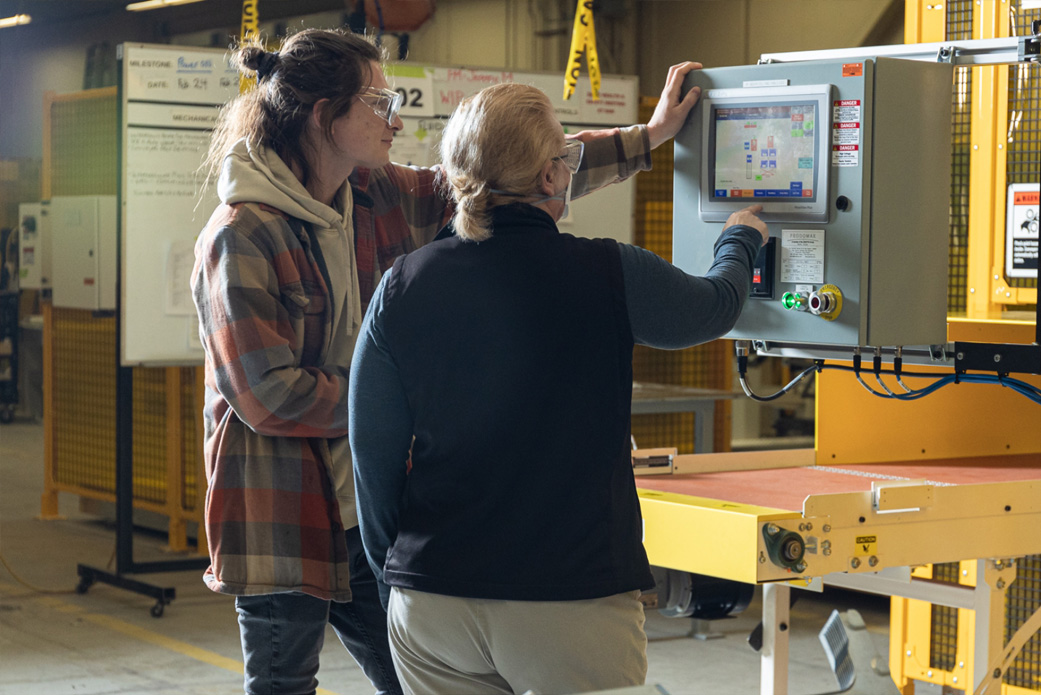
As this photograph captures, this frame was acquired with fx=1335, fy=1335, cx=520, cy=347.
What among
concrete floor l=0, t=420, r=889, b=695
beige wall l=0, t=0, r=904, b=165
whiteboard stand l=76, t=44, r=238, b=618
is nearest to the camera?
concrete floor l=0, t=420, r=889, b=695

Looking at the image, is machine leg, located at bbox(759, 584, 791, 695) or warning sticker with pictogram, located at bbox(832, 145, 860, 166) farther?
machine leg, located at bbox(759, 584, 791, 695)

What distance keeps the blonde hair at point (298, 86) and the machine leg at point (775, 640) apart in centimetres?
141

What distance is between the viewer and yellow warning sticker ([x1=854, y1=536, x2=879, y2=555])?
2.46m

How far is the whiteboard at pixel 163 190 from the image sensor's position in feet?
17.0

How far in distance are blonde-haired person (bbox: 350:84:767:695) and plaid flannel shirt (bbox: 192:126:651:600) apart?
34 centimetres

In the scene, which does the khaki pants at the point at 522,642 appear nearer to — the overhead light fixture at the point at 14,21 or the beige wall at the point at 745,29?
the beige wall at the point at 745,29

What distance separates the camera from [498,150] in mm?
1767

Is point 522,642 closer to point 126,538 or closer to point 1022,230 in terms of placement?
point 1022,230

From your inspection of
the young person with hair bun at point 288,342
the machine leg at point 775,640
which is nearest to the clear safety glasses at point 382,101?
the young person with hair bun at point 288,342

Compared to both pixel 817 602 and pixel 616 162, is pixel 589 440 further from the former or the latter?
pixel 817 602

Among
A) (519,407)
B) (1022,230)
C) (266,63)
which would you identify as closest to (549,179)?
(519,407)

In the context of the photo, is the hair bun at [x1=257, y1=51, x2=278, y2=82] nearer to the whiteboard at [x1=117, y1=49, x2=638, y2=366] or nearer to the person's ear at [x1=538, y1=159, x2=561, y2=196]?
the person's ear at [x1=538, y1=159, x2=561, y2=196]

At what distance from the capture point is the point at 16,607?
5.60 meters

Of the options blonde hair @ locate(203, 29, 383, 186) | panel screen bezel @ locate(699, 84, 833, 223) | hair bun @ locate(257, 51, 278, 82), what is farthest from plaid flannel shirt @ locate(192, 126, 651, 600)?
panel screen bezel @ locate(699, 84, 833, 223)
